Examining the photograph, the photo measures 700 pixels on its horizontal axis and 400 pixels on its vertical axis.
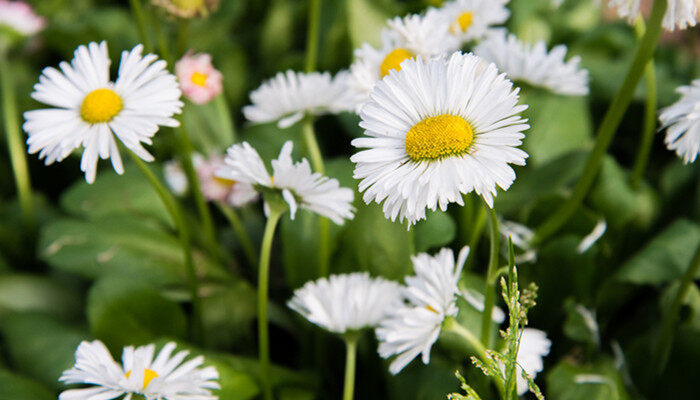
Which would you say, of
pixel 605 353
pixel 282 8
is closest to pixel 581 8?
pixel 282 8

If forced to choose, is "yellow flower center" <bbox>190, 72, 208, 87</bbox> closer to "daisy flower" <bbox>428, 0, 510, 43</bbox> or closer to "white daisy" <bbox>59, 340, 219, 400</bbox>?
"daisy flower" <bbox>428, 0, 510, 43</bbox>

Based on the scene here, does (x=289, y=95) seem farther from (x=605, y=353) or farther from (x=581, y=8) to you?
(x=581, y=8)

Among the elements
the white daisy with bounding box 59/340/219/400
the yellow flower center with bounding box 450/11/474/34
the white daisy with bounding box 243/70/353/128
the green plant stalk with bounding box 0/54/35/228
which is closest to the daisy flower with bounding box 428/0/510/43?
the yellow flower center with bounding box 450/11/474/34

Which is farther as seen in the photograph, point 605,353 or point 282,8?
point 282,8

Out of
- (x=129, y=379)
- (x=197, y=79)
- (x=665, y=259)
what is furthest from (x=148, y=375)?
(x=665, y=259)

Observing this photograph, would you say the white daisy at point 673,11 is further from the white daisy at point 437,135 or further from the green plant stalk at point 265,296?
the green plant stalk at point 265,296

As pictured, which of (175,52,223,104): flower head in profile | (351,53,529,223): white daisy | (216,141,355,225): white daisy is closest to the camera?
(351,53,529,223): white daisy
